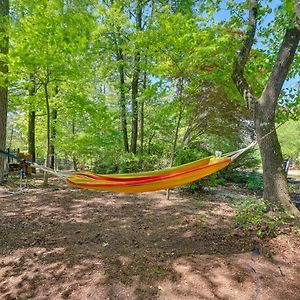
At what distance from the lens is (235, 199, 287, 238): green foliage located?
8.82ft

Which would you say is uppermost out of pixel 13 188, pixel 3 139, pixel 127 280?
pixel 3 139

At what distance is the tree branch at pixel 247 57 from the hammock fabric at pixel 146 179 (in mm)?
1304

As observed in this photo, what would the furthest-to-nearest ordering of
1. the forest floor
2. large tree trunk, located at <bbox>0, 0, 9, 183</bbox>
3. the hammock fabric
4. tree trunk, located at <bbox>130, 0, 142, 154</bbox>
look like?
1. tree trunk, located at <bbox>130, 0, 142, 154</bbox>
2. large tree trunk, located at <bbox>0, 0, 9, 183</bbox>
3. the hammock fabric
4. the forest floor

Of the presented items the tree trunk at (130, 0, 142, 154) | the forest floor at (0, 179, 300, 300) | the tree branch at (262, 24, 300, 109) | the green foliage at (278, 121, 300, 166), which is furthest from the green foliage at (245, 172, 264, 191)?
the green foliage at (278, 121, 300, 166)

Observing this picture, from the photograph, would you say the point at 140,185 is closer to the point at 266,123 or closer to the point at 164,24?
the point at 266,123

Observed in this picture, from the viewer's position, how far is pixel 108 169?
22.3 feet

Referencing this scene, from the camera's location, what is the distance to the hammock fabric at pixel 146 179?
2420 millimetres

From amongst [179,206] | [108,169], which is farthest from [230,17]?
[108,169]

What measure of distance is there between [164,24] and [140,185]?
2662 mm

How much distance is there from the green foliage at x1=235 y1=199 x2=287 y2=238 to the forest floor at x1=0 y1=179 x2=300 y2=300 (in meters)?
0.11

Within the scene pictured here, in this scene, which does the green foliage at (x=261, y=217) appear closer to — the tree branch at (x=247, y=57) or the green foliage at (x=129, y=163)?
the tree branch at (x=247, y=57)

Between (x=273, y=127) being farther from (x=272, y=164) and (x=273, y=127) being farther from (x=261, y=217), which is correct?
(x=261, y=217)

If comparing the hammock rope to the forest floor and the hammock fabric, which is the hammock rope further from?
the forest floor

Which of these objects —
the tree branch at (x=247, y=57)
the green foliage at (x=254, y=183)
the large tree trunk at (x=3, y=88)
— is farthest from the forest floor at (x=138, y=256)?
the green foliage at (x=254, y=183)
